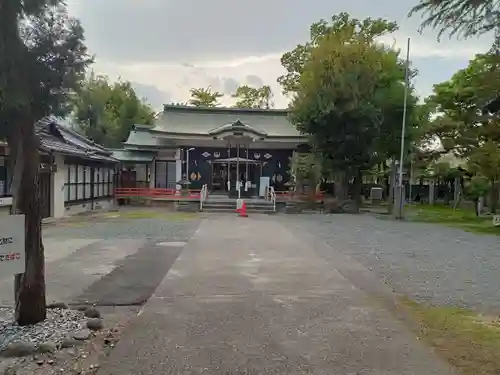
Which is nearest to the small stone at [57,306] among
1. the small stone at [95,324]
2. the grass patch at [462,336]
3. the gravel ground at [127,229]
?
the small stone at [95,324]

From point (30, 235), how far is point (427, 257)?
27.8 ft

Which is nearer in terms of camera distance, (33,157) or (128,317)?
(33,157)

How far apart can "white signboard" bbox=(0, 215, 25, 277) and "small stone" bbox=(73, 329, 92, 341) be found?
83 cm

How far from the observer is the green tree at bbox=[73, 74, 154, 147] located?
1476 inches

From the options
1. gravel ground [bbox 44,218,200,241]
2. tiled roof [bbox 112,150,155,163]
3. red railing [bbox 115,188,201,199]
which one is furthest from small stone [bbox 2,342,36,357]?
tiled roof [bbox 112,150,155,163]

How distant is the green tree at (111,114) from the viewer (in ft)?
123

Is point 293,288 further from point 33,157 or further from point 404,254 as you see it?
point 404,254

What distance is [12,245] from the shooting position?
445cm

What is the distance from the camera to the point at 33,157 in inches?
185

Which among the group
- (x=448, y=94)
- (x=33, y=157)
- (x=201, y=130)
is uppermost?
(x=448, y=94)

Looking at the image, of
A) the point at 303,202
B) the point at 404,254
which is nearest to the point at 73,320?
the point at 404,254

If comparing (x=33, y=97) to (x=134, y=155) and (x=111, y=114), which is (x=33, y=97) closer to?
(x=134, y=155)

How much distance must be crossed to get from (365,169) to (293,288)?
58.9 ft

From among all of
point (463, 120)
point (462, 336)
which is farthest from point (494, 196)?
point (462, 336)
